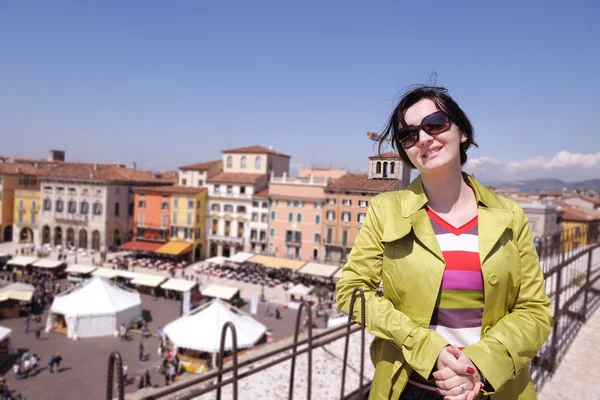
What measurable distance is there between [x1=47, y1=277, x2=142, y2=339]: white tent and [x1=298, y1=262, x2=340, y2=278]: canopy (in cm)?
1124

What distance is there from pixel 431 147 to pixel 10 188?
202 feet

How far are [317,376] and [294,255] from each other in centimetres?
3207

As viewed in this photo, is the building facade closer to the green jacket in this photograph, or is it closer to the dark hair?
the dark hair

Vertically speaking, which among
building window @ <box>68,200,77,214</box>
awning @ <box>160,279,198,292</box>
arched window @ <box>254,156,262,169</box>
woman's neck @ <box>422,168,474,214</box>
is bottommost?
awning @ <box>160,279,198,292</box>

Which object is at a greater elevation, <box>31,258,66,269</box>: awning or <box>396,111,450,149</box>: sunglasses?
<box>396,111,450,149</box>: sunglasses

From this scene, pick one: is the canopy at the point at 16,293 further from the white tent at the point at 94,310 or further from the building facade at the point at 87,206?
the building facade at the point at 87,206

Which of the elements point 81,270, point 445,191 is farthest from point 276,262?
point 445,191

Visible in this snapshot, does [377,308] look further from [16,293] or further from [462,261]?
[16,293]

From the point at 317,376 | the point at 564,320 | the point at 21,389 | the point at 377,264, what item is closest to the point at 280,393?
the point at 317,376

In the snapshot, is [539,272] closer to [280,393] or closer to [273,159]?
[280,393]

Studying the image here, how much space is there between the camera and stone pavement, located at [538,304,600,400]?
18.8 ft

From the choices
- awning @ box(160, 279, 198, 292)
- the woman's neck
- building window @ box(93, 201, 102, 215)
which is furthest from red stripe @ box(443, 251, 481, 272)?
building window @ box(93, 201, 102, 215)

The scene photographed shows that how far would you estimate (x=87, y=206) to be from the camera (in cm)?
4822

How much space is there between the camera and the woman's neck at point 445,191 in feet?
7.20
